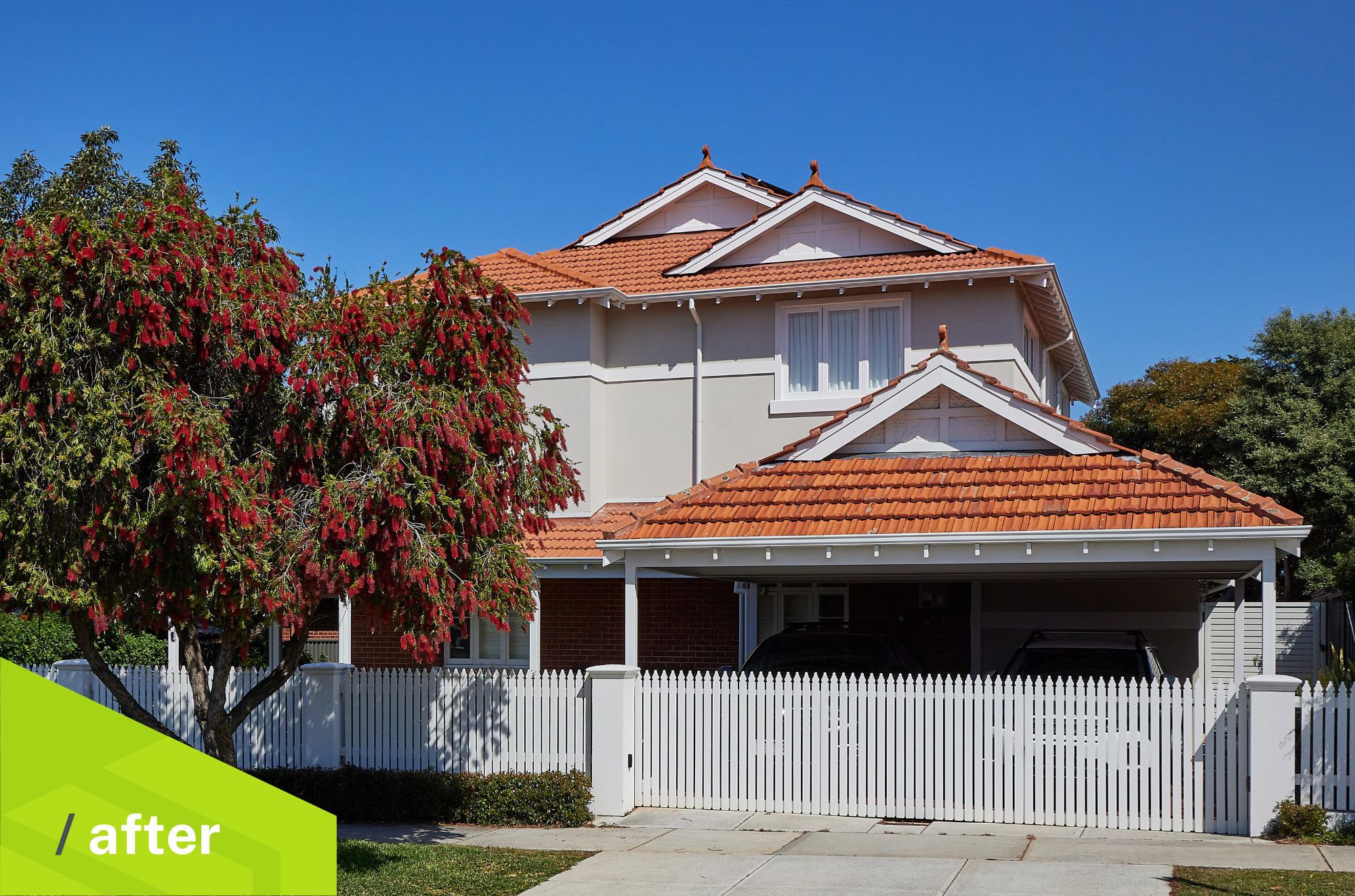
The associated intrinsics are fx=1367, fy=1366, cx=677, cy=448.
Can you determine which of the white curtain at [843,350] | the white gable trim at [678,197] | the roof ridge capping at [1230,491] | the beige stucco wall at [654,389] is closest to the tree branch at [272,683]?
the beige stucco wall at [654,389]

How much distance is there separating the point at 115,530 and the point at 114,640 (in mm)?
13793

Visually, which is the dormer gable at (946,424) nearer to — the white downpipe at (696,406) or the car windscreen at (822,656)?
the car windscreen at (822,656)

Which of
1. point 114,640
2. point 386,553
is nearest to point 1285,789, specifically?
point 386,553

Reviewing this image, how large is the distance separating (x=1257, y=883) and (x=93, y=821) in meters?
7.88

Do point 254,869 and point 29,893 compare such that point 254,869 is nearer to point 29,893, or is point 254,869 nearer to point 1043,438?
Result: point 29,893

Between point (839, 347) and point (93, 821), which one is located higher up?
point (839, 347)

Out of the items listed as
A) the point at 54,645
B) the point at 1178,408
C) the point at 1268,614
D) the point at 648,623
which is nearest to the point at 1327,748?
the point at 1268,614

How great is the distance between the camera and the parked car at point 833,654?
1575 cm

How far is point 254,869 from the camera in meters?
7.61

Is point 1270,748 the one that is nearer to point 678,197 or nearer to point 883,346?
point 883,346

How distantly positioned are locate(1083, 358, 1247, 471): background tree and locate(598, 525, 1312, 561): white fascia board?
23.3m

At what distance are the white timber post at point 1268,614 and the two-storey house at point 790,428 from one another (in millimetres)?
1903

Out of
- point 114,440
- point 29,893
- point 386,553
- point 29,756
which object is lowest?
point 29,893

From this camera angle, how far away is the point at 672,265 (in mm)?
21688
